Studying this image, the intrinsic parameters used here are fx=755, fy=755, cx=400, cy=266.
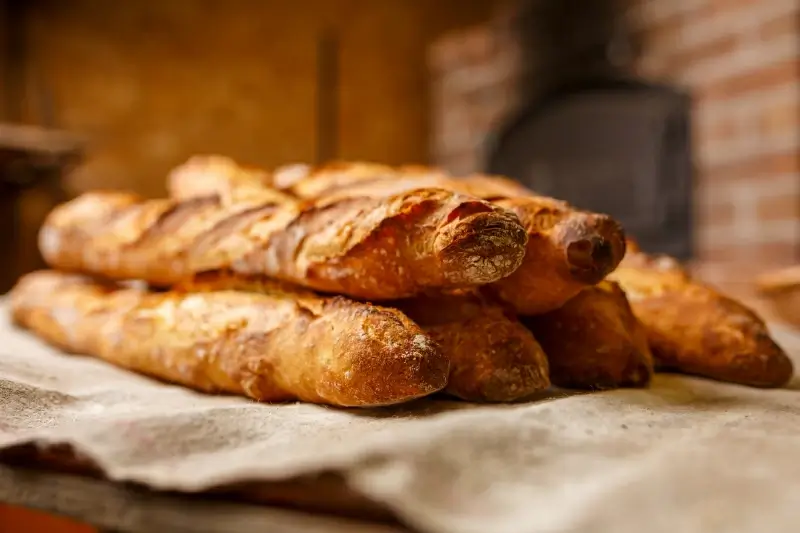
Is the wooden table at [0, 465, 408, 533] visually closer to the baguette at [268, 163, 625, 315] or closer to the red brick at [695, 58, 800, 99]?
the baguette at [268, 163, 625, 315]

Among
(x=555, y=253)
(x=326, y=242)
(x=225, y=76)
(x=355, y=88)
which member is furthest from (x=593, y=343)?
(x=355, y=88)

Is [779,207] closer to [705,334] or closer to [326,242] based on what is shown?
[705,334]

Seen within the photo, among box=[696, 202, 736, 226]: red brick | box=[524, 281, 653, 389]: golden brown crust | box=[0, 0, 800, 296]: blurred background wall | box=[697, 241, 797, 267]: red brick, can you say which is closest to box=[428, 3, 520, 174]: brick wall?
box=[0, 0, 800, 296]: blurred background wall

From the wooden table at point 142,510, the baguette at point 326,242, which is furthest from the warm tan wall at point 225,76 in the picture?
the wooden table at point 142,510

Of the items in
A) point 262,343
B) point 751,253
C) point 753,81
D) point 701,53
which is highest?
point 701,53

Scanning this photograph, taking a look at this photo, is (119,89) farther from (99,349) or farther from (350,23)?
(99,349)

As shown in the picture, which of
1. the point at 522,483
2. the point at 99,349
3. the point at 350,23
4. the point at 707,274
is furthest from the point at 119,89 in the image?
the point at 522,483
